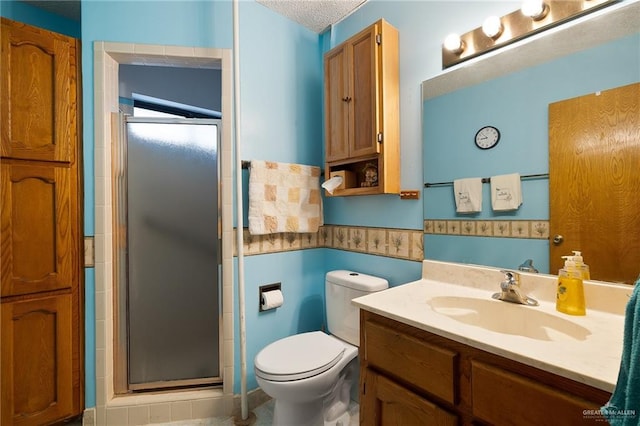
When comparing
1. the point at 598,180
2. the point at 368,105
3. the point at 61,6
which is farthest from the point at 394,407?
the point at 61,6

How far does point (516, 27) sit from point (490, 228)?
0.82 meters

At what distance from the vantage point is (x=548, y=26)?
1021 mm

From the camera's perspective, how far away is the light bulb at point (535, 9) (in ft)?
3.34

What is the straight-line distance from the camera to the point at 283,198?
1.71 metres

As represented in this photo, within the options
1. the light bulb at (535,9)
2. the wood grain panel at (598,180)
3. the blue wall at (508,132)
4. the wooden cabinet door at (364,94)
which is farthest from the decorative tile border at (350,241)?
the light bulb at (535,9)

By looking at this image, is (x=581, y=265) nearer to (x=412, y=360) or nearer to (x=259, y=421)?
(x=412, y=360)

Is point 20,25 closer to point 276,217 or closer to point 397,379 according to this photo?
point 276,217

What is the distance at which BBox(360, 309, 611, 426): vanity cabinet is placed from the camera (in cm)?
61

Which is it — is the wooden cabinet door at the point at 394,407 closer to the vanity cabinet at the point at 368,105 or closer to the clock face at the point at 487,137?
the vanity cabinet at the point at 368,105

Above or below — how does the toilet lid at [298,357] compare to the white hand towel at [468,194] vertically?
below

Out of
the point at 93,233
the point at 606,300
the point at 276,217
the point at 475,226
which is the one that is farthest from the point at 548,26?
the point at 93,233

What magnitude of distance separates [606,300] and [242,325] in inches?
61.8

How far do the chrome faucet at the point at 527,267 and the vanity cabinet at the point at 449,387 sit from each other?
1.76ft

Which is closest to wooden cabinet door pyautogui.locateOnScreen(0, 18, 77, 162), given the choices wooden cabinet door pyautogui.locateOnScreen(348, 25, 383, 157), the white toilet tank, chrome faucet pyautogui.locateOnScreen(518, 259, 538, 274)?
wooden cabinet door pyautogui.locateOnScreen(348, 25, 383, 157)
